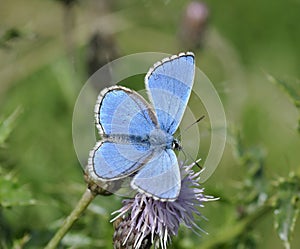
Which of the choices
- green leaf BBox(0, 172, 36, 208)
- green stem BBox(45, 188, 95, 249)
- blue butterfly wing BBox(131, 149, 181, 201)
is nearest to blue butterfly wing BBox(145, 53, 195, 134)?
blue butterfly wing BBox(131, 149, 181, 201)

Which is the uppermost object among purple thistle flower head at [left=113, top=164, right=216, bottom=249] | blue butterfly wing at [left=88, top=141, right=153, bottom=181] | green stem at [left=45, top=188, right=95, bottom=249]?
blue butterfly wing at [left=88, top=141, right=153, bottom=181]

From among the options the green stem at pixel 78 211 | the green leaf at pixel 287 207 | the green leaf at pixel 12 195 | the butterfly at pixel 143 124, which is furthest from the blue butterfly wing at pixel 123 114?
the green leaf at pixel 287 207

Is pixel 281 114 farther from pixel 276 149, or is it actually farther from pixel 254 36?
pixel 254 36

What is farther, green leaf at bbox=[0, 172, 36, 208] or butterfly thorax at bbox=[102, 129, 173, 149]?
green leaf at bbox=[0, 172, 36, 208]

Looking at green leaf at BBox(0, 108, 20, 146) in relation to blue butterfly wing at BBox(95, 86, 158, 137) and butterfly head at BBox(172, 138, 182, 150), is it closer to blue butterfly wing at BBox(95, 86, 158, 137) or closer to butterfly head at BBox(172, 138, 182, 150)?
blue butterfly wing at BBox(95, 86, 158, 137)

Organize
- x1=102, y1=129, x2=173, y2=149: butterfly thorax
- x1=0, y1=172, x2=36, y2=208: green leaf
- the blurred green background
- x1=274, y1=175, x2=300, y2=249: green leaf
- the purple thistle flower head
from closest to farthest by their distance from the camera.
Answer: x1=102, y1=129, x2=173, y2=149: butterfly thorax
the purple thistle flower head
x1=0, y1=172, x2=36, y2=208: green leaf
x1=274, y1=175, x2=300, y2=249: green leaf
the blurred green background

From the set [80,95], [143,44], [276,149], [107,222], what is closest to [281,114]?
[276,149]
